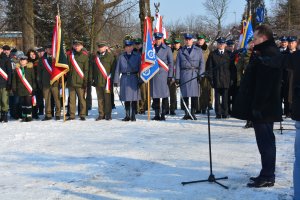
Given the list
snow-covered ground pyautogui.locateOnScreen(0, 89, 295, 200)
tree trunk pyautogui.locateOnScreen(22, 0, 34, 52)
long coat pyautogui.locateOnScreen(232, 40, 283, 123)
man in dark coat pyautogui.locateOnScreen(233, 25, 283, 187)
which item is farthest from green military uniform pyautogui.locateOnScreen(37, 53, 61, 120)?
long coat pyautogui.locateOnScreen(232, 40, 283, 123)

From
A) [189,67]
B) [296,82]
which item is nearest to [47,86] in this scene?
[189,67]

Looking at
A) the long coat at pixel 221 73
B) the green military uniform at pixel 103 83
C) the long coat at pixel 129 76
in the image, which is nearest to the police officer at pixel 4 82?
the green military uniform at pixel 103 83

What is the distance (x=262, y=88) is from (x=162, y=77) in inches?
263

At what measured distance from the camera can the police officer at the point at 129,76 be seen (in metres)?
11.9

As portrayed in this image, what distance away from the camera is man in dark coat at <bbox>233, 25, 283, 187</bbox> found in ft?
17.8

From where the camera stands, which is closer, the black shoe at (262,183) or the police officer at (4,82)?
the black shoe at (262,183)

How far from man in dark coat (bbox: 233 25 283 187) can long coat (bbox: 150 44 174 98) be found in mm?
6287

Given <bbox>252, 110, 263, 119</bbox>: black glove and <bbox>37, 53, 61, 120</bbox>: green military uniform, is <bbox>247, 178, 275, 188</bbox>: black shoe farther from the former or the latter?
<bbox>37, 53, 61, 120</bbox>: green military uniform

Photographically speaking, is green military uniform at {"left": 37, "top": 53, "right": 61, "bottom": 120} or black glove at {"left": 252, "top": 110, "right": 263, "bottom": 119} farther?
green military uniform at {"left": 37, "top": 53, "right": 61, "bottom": 120}

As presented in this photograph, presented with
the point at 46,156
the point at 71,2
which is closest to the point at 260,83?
the point at 46,156

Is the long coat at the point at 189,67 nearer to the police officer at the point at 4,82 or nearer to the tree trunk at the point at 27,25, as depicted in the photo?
the police officer at the point at 4,82

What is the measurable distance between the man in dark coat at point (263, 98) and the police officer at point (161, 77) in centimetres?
628

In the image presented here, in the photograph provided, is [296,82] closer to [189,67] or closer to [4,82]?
[189,67]

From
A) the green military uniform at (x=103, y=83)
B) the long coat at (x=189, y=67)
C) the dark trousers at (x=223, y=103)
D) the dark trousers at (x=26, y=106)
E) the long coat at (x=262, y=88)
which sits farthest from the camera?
the dark trousers at (x=26, y=106)
